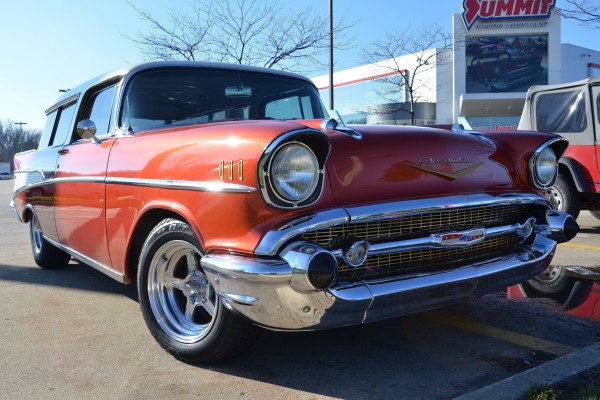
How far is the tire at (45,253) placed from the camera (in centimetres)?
536

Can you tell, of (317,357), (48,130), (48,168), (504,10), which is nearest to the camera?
(317,357)

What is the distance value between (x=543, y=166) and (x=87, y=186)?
9.92 ft

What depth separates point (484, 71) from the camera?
3606 centimetres

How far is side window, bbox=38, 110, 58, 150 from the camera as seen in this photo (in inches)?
215

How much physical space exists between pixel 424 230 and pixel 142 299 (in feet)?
5.34

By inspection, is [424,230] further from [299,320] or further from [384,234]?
[299,320]

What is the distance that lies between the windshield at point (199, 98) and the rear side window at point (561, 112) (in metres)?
5.12

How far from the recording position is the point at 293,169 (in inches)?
92.4

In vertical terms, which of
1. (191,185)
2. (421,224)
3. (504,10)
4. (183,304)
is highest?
(504,10)

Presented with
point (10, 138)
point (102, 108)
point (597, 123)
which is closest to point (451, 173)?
point (102, 108)

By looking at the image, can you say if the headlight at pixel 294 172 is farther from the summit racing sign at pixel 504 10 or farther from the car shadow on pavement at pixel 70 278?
the summit racing sign at pixel 504 10

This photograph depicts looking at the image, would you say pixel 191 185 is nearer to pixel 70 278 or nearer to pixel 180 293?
pixel 180 293

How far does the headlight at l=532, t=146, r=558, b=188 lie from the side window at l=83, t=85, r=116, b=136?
Answer: 2911 mm

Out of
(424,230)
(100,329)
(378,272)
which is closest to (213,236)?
(378,272)
